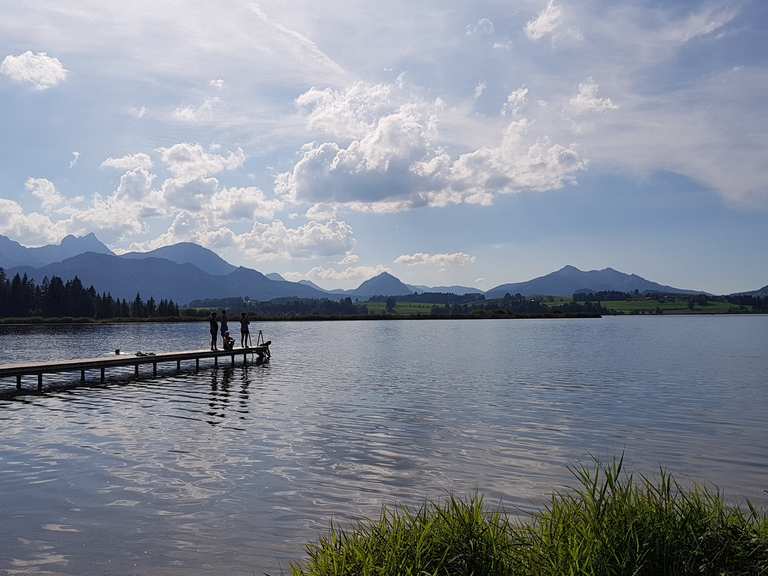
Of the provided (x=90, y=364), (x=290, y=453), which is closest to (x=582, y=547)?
(x=290, y=453)

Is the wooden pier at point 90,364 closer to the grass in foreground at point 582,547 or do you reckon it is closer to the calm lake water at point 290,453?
the calm lake water at point 290,453

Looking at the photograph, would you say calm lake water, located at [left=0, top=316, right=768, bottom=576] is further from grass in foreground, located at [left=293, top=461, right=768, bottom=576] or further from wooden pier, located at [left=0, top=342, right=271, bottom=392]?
grass in foreground, located at [left=293, top=461, right=768, bottom=576]

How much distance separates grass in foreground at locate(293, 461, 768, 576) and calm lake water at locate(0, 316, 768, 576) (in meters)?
3.75

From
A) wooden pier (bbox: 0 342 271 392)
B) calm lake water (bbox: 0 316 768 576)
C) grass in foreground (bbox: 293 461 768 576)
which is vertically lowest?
calm lake water (bbox: 0 316 768 576)

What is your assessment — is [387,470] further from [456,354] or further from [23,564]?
[456,354]

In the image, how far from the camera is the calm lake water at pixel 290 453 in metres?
12.0

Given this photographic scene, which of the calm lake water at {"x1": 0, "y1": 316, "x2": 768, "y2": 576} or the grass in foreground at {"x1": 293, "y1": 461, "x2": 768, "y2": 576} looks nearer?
the grass in foreground at {"x1": 293, "y1": 461, "x2": 768, "y2": 576}

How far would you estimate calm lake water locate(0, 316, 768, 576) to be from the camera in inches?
472

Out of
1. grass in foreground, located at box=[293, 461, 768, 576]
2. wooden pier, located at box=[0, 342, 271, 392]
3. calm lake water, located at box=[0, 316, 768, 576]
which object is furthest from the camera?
wooden pier, located at box=[0, 342, 271, 392]

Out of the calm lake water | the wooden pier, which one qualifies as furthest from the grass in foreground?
the wooden pier

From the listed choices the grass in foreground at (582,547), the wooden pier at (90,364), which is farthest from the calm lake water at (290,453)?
the grass in foreground at (582,547)

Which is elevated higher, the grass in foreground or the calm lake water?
the grass in foreground

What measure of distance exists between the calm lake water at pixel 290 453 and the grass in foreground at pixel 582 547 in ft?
12.3

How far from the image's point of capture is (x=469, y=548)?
769 cm
